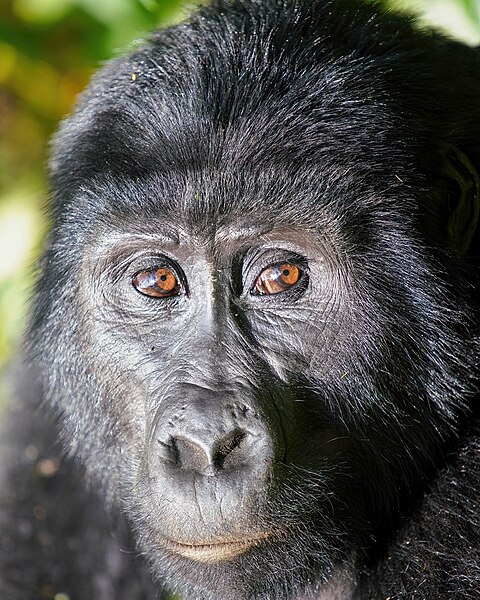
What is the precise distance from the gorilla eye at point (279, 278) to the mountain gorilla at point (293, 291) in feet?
A: 0.04

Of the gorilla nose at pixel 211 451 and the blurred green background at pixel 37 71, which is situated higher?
the blurred green background at pixel 37 71

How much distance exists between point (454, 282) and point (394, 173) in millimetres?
510

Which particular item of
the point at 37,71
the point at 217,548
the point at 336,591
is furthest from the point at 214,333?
the point at 37,71

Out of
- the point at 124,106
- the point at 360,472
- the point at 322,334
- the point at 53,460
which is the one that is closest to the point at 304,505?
the point at 360,472

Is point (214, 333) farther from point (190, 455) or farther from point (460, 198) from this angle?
point (460, 198)

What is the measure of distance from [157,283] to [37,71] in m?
5.09

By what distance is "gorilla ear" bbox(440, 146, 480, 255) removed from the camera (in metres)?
4.05

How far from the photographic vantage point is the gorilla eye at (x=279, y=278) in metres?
4.00

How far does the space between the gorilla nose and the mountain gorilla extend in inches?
0.5

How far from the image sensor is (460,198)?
409 centimetres

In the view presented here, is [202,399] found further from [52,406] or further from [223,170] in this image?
[52,406]

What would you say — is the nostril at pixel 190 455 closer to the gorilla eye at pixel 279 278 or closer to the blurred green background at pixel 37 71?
the gorilla eye at pixel 279 278

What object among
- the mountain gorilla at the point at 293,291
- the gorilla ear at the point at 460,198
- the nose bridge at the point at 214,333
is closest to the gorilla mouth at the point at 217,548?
the mountain gorilla at the point at 293,291

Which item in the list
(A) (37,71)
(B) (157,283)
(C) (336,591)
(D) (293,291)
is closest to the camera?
(D) (293,291)
